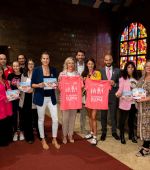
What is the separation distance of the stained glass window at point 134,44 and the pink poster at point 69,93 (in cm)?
710

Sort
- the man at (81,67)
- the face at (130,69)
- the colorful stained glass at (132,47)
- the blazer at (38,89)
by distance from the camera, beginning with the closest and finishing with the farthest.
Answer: the blazer at (38,89), the face at (130,69), the man at (81,67), the colorful stained glass at (132,47)

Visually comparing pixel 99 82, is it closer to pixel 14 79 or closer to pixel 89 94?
pixel 89 94

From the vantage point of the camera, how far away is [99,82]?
3926 mm

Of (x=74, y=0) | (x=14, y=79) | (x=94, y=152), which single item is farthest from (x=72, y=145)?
(x=74, y=0)

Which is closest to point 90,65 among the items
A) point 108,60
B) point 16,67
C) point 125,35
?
point 108,60

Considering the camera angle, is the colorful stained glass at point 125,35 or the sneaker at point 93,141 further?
the colorful stained glass at point 125,35

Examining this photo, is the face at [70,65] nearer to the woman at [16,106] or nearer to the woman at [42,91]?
the woman at [42,91]

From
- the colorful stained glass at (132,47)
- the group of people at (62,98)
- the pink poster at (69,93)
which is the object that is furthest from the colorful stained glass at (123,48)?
the pink poster at (69,93)

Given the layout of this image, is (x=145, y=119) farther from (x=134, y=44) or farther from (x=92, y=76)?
(x=134, y=44)

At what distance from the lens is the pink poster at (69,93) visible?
3.84 metres

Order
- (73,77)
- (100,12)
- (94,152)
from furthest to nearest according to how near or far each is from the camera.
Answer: (100,12) → (73,77) → (94,152)

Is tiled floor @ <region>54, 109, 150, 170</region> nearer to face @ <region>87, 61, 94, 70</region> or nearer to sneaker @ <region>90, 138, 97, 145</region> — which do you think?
sneaker @ <region>90, 138, 97, 145</region>

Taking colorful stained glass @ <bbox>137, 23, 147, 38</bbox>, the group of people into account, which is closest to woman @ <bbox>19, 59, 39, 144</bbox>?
the group of people

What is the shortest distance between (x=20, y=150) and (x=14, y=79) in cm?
115
